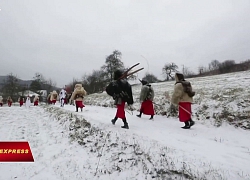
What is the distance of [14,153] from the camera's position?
159 inches

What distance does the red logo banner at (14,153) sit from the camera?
4039 millimetres

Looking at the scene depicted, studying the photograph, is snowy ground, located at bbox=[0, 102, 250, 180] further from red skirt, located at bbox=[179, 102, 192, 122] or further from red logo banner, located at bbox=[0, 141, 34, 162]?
red skirt, located at bbox=[179, 102, 192, 122]

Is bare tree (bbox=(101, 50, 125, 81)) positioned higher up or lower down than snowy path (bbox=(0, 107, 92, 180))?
higher up

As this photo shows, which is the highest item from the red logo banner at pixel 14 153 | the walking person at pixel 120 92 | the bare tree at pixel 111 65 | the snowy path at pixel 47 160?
the bare tree at pixel 111 65

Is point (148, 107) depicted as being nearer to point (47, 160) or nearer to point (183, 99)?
point (183, 99)

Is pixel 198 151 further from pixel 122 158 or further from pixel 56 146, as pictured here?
pixel 56 146

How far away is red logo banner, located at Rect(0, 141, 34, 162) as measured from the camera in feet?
13.3

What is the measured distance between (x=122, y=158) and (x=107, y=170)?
1.47 feet

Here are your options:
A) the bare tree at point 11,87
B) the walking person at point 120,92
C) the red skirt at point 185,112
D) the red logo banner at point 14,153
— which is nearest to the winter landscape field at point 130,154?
the red logo banner at point 14,153

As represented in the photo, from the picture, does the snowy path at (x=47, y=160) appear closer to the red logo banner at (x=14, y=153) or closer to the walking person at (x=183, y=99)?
the red logo banner at (x=14, y=153)

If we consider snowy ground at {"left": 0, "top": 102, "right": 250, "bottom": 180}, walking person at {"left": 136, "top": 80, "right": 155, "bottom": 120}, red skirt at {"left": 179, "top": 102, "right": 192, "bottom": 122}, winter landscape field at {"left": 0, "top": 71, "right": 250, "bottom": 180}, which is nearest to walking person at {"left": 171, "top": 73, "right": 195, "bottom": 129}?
red skirt at {"left": 179, "top": 102, "right": 192, "bottom": 122}

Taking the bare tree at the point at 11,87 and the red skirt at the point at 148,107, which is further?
the bare tree at the point at 11,87

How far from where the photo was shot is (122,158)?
154 inches

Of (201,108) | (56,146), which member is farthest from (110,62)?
(56,146)
